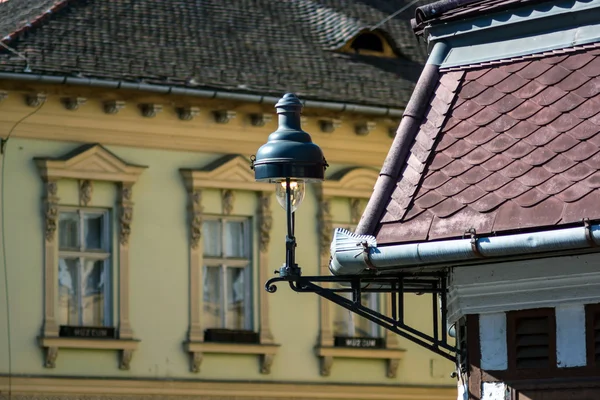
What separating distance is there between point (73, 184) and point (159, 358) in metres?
2.61

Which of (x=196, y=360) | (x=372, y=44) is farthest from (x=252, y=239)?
(x=372, y=44)

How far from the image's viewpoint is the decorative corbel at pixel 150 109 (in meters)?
28.4

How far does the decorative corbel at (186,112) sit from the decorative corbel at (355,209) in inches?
117

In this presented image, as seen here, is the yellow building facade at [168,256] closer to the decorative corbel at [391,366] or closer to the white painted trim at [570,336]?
the decorative corbel at [391,366]

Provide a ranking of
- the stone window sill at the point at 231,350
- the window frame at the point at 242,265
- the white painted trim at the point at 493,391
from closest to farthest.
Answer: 1. the white painted trim at the point at 493,391
2. the stone window sill at the point at 231,350
3. the window frame at the point at 242,265

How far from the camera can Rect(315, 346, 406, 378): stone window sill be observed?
30.0m

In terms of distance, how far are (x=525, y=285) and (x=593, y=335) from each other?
1.64 ft

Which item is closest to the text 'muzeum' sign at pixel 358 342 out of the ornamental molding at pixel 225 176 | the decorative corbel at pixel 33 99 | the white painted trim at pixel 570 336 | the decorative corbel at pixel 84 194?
the ornamental molding at pixel 225 176

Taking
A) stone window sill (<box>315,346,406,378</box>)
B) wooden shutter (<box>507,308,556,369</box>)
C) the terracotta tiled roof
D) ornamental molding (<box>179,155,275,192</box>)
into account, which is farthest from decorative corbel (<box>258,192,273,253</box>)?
wooden shutter (<box>507,308,556,369</box>)

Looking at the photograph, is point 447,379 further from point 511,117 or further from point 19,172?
point 511,117

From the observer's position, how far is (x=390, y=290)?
12.2m

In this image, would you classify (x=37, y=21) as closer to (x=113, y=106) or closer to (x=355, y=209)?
(x=113, y=106)

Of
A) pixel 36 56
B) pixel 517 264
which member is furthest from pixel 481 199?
pixel 36 56

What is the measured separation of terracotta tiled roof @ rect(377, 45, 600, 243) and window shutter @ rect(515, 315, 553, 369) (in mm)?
667
